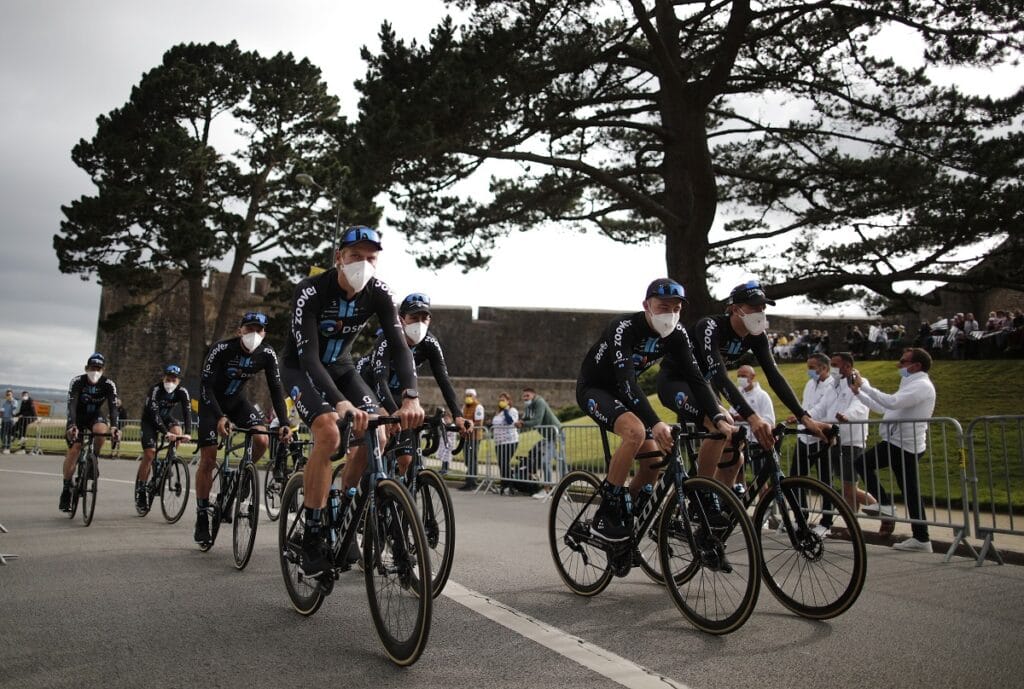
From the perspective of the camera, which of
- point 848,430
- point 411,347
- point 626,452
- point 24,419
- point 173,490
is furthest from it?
point 24,419

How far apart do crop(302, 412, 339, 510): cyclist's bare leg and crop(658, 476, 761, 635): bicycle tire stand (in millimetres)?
1930

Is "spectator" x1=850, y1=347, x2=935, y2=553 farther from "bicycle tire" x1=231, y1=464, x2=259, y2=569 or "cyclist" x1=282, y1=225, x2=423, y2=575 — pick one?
"bicycle tire" x1=231, y1=464, x2=259, y2=569

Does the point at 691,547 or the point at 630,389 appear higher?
the point at 630,389

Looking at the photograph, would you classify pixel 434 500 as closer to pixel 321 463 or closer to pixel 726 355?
pixel 321 463

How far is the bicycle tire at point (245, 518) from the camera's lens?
673 centimetres

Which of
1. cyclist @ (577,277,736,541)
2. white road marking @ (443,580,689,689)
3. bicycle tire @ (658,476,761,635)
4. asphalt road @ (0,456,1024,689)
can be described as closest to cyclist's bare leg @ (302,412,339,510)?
asphalt road @ (0,456,1024,689)

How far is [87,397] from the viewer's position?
10.4 m

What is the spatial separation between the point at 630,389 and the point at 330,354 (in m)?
1.94

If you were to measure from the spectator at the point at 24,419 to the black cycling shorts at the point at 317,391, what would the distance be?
86.8 feet

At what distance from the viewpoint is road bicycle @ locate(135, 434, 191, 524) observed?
980cm

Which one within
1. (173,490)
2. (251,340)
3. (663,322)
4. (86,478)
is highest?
(251,340)

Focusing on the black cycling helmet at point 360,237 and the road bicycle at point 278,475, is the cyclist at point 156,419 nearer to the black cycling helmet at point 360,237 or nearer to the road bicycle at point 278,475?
the road bicycle at point 278,475

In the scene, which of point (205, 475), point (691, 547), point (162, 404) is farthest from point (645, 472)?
point (162, 404)

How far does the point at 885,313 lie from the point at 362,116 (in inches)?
510
